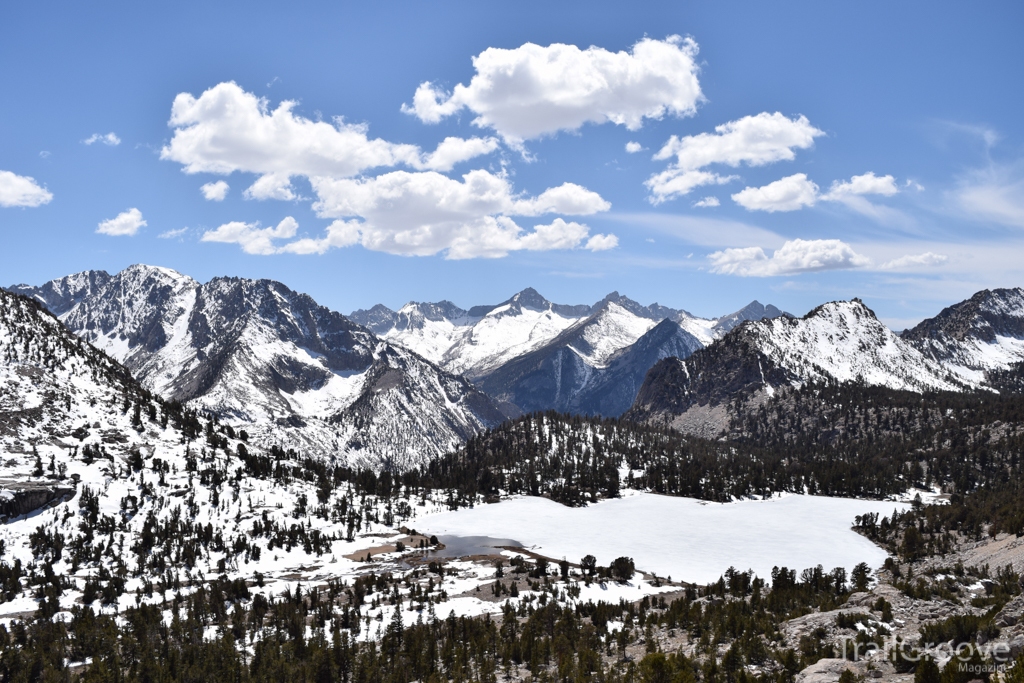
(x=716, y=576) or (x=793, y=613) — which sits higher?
(x=793, y=613)

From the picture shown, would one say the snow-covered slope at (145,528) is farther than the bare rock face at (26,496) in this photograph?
No

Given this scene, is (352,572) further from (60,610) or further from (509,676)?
(509,676)

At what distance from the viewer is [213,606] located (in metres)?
A: 107

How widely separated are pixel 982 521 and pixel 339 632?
141m

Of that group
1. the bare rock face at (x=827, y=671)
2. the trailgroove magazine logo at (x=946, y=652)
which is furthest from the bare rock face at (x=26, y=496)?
the trailgroove magazine logo at (x=946, y=652)

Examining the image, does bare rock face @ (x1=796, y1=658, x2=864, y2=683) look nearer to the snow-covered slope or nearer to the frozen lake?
the snow-covered slope

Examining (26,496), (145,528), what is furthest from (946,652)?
(26,496)

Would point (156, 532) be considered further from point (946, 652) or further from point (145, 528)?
point (946, 652)

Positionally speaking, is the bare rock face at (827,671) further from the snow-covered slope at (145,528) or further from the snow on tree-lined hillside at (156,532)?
the snow on tree-lined hillside at (156,532)

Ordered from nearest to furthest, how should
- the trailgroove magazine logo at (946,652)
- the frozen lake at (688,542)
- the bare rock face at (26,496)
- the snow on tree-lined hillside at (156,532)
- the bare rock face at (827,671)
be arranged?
1. the trailgroove magazine logo at (946,652)
2. the bare rock face at (827,671)
3. the snow on tree-lined hillside at (156,532)
4. the frozen lake at (688,542)
5. the bare rock face at (26,496)

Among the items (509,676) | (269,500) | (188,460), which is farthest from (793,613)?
(188,460)

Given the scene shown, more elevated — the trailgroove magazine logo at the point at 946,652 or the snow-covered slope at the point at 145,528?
the trailgroove magazine logo at the point at 946,652

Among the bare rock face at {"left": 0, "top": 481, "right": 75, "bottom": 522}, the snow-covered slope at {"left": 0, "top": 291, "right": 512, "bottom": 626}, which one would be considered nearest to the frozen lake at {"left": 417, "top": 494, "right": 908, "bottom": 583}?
the snow-covered slope at {"left": 0, "top": 291, "right": 512, "bottom": 626}

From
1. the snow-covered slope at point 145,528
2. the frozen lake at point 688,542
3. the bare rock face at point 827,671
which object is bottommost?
the frozen lake at point 688,542
